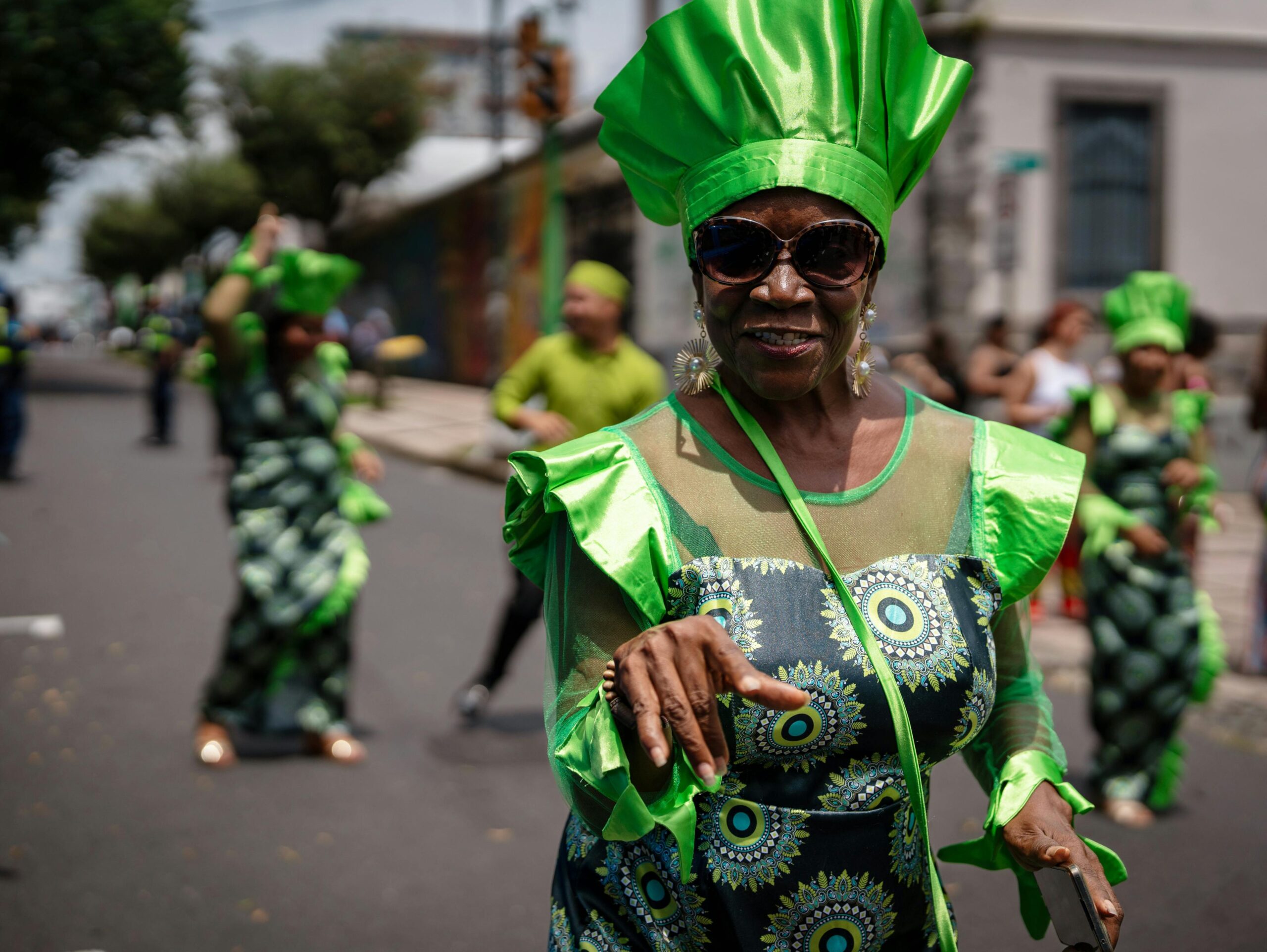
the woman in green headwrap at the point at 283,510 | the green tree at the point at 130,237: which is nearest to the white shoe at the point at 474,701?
the woman in green headwrap at the point at 283,510

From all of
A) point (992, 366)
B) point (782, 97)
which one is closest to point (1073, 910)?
point (782, 97)

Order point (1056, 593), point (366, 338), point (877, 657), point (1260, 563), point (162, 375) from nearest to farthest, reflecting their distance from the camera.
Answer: point (877, 657), point (1260, 563), point (1056, 593), point (162, 375), point (366, 338)

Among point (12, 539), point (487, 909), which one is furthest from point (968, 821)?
point (12, 539)

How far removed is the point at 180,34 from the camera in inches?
1178

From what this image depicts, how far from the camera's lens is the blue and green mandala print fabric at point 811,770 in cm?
172

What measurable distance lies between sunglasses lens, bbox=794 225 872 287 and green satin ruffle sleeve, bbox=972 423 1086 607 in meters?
0.34

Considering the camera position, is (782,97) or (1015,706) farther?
(1015,706)

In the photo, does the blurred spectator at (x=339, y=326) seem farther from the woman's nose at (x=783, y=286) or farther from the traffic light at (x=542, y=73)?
the woman's nose at (x=783, y=286)

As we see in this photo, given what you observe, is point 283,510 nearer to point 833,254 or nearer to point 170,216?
point 833,254

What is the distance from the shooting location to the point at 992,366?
888cm

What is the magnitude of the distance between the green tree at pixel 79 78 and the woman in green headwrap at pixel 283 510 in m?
25.1

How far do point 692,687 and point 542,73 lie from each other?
43.2 feet

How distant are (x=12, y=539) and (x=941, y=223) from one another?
31.4 ft

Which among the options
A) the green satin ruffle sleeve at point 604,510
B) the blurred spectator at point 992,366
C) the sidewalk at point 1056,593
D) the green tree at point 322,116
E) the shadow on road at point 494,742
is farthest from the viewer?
the green tree at point 322,116
